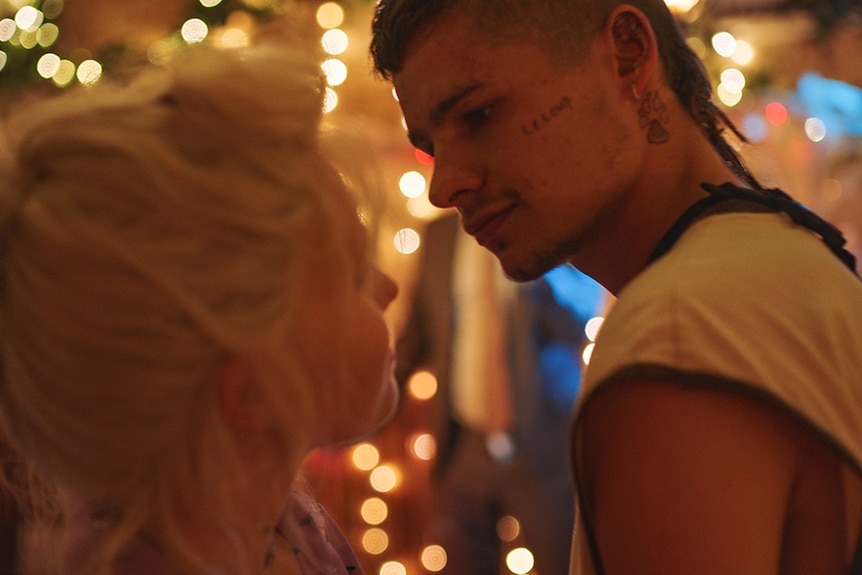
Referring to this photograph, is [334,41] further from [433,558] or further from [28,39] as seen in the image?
[433,558]

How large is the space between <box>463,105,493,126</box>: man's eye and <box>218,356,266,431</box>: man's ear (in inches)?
21.7

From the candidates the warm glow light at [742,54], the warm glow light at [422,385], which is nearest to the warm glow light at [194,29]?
the warm glow light at [422,385]

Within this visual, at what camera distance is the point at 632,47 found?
127 cm

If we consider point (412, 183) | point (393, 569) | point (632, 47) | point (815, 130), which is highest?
point (632, 47)

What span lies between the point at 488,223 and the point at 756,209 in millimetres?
392

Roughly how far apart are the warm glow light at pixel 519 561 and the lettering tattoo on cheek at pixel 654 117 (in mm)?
2161

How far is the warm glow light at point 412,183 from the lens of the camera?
12.1 ft

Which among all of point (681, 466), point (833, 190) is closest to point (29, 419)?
point (681, 466)

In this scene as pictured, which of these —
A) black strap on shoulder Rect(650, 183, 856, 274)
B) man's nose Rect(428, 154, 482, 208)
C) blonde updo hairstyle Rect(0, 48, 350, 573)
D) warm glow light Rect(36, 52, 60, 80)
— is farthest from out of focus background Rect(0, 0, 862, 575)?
blonde updo hairstyle Rect(0, 48, 350, 573)

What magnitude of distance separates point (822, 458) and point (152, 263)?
0.67 m

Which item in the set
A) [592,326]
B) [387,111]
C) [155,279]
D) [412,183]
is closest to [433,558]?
[592,326]

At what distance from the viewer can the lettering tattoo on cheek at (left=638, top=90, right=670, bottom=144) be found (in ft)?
4.08

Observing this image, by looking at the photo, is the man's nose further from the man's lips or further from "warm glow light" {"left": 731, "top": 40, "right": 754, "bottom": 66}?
"warm glow light" {"left": 731, "top": 40, "right": 754, "bottom": 66}

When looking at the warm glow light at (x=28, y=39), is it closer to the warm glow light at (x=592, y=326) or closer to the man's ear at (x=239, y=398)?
the warm glow light at (x=592, y=326)
